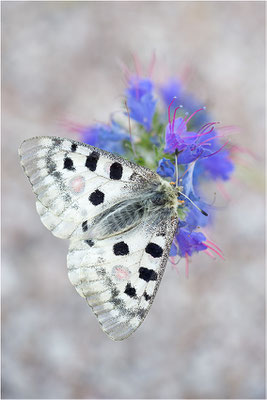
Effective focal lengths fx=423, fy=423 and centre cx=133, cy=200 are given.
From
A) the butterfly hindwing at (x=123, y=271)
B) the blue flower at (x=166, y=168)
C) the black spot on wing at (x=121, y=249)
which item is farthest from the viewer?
the blue flower at (x=166, y=168)

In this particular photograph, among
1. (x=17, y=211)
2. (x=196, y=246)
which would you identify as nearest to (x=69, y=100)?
(x=17, y=211)

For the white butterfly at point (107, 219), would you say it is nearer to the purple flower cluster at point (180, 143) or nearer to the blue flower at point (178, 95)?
the purple flower cluster at point (180, 143)

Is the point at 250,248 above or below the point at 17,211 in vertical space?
below

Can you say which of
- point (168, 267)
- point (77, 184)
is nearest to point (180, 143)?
point (77, 184)

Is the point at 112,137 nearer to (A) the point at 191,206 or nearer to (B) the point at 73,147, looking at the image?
(B) the point at 73,147

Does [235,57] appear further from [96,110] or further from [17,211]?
[17,211]

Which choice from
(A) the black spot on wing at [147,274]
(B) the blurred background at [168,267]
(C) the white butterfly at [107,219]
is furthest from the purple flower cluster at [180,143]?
(B) the blurred background at [168,267]

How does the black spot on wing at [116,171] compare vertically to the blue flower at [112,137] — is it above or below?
below
